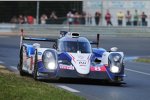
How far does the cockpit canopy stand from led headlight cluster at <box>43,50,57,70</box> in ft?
2.32

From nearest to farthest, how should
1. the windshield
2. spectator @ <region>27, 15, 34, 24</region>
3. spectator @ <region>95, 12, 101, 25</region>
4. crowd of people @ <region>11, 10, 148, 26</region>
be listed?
1. the windshield
2. crowd of people @ <region>11, 10, 148, 26</region>
3. spectator @ <region>95, 12, 101, 25</region>
4. spectator @ <region>27, 15, 34, 24</region>

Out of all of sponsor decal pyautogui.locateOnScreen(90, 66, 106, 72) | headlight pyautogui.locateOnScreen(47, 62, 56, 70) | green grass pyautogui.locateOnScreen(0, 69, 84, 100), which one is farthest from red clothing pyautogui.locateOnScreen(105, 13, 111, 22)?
green grass pyautogui.locateOnScreen(0, 69, 84, 100)

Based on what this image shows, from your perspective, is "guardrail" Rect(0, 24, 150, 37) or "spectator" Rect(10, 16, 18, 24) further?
"spectator" Rect(10, 16, 18, 24)

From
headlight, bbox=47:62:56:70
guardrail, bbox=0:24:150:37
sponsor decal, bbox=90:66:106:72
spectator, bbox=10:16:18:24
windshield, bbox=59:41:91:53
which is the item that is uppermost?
windshield, bbox=59:41:91:53

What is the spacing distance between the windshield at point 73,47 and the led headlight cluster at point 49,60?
2.32ft

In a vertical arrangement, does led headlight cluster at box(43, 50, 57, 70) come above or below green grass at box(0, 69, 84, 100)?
above

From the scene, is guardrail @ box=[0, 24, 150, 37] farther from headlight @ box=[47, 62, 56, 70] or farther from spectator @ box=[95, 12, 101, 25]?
headlight @ box=[47, 62, 56, 70]

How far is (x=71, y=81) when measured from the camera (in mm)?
16531

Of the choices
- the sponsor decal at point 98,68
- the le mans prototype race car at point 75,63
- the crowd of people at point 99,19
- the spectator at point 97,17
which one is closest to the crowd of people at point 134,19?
the crowd of people at point 99,19

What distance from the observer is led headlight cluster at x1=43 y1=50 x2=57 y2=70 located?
1557 cm

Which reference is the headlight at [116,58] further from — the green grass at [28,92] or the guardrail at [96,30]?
the guardrail at [96,30]

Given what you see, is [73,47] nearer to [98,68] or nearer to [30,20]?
[98,68]

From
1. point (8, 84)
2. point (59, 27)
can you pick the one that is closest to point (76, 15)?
point (59, 27)

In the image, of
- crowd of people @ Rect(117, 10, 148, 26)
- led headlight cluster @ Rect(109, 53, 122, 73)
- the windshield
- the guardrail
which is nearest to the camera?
led headlight cluster @ Rect(109, 53, 122, 73)
